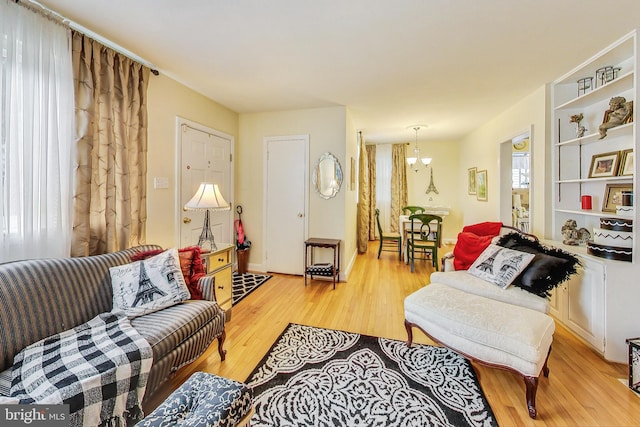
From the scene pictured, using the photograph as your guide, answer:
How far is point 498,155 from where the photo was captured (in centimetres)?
412

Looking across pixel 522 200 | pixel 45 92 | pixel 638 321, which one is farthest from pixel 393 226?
pixel 45 92

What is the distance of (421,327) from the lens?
201 centimetres

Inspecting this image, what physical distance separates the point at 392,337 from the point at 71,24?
3568 mm

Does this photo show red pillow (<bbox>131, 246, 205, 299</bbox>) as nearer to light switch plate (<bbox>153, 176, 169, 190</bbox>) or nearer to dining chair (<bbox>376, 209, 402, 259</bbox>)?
light switch plate (<bbox>153, 176, 169, 190</bbox>)

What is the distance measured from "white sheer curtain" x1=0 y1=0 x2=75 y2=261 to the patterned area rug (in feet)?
5.83

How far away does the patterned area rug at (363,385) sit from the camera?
1.48 meters

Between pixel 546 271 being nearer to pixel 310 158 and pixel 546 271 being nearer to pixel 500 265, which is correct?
pixel 500 265

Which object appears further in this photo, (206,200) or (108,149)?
(206,200)

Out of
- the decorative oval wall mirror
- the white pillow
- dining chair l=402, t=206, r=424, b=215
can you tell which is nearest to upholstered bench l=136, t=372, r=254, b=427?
the white pillow

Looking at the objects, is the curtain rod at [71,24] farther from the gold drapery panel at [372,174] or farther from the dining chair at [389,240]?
the gold drapery panel at [372,174]

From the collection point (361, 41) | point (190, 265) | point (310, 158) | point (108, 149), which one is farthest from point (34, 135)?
point (310, 158)

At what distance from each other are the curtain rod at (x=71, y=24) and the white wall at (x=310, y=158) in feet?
5.66

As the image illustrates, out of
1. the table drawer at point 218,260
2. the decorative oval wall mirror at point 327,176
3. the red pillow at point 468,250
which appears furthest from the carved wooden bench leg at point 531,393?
the decorative oval wall mirror at point 327,176

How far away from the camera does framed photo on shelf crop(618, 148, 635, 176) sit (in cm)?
218
